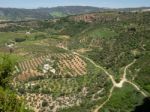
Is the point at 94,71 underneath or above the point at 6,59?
underneath

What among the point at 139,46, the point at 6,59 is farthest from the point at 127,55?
the point at 6,59

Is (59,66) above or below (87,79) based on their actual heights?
below

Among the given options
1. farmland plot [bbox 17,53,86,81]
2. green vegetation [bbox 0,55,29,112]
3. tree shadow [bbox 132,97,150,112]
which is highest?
green vegetation [bbox 0,55,29,112]

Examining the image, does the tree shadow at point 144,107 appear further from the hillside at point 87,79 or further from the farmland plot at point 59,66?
the farmland plot at point 59,66

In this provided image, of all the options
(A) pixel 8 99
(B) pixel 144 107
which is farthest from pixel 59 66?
(A) pixel 8 99

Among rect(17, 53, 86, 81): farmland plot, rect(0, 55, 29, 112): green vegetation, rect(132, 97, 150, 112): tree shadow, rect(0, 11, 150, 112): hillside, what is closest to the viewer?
rect(0, 55, 29, 112): green vegetation

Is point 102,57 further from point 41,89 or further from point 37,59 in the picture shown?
point 41,89

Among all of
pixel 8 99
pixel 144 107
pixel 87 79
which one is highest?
pixel 8 99

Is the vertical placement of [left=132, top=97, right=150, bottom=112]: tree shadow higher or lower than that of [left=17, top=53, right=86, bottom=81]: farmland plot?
higher

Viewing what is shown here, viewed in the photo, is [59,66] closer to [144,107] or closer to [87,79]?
[87,79]

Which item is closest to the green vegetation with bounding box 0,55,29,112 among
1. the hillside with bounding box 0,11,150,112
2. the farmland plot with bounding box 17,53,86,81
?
the hillside with bounding box 0,11,150,112

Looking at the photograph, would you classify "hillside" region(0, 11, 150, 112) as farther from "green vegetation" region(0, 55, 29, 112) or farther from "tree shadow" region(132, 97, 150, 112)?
"green vegetation" region(0, 55, 29, 112)
